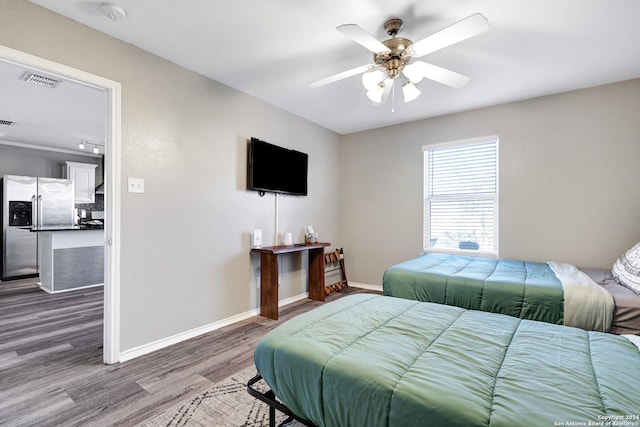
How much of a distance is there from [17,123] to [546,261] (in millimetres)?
7599

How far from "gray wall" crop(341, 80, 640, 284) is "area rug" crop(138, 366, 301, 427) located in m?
3.06

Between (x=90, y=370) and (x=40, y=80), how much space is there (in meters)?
2.98

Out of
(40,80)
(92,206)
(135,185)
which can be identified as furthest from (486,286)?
(92,206)

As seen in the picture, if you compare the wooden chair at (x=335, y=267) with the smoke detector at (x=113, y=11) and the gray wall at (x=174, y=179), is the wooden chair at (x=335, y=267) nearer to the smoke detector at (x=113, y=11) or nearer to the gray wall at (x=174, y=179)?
the gray wall at (x=174, y=179)

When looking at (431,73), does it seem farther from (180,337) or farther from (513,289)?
(180,337)

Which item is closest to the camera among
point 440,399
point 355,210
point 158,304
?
point 440,399

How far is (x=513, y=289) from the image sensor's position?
7.50 ft

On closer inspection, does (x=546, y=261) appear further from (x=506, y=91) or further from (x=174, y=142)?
(x=174, y=142)

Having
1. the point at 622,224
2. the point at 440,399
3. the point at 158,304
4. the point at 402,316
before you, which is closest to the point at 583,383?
the point at 440,399

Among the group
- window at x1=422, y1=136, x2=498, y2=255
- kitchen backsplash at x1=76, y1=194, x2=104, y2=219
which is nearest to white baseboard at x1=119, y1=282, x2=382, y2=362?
window at x1=422, y1=136, x2=498, y2=255

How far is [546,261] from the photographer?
3.39 m

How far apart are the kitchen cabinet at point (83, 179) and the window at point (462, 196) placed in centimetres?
692

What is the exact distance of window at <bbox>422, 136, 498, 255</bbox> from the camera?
3.79m

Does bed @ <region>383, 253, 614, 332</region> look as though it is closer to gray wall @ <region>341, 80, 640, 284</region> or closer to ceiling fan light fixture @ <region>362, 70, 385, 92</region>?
gray wall @ <region>341, 80, 640, 284</region>
